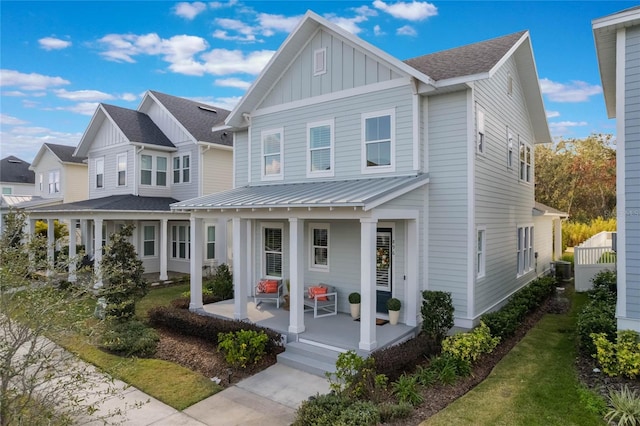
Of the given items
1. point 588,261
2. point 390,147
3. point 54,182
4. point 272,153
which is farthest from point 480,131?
point 54,182

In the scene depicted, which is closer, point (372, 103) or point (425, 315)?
point (425, 315)

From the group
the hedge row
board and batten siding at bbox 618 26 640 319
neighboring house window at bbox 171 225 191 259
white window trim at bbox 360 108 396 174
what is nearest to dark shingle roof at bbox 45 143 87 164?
neighboring house window at bbox 171 225 191 259

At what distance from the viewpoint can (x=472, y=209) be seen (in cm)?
940

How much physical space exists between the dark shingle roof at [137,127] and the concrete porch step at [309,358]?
1447 cm

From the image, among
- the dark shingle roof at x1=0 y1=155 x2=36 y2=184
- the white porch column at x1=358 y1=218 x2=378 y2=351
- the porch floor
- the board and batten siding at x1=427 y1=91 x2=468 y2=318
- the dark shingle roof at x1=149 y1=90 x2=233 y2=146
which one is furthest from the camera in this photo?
the dark shingle roof at x1=0 y1=155 x2=36 y2=184

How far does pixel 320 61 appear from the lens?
446 inches

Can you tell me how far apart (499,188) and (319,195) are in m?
6.18

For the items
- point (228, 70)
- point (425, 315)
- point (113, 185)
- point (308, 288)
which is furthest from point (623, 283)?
point (228, 70)

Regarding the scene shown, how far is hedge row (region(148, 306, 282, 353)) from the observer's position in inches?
346

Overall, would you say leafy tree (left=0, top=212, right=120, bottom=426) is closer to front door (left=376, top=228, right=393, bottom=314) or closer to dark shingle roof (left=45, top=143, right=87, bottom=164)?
front door (left=376, top=228, right=393, bottom=314)

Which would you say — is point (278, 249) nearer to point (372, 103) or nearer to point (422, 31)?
point (372, 103)

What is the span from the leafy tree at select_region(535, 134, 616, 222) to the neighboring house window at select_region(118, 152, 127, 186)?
3670cm

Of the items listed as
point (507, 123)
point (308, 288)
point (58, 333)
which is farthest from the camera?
point (507, 123)

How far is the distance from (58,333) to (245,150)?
10217 millimetres
